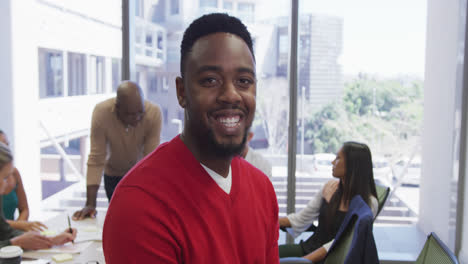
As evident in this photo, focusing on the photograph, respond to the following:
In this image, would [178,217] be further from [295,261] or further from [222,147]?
[295,261]

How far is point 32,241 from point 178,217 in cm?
160

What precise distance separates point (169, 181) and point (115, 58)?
10.5 feet

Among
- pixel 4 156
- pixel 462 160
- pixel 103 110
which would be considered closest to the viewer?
pixel 4 156

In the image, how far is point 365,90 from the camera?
383cm

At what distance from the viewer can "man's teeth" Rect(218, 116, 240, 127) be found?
0.76 meters

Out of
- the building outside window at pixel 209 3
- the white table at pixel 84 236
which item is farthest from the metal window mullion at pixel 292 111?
the white table at pixel 84 236

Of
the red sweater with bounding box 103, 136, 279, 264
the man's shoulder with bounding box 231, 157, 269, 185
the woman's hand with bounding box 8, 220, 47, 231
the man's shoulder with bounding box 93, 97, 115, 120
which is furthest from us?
the man's shoulder with bounding box 93, 97, 115, 120

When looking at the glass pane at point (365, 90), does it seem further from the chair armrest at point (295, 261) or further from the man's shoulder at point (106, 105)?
the man's shoulder at point (106, 105)

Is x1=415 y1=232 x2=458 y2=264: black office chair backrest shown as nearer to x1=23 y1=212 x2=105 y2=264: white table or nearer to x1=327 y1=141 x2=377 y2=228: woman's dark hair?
x1=327 y1=141 x2=377 y2=228: woman's dark hair

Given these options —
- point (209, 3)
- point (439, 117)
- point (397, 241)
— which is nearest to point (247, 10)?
point (209, 3)

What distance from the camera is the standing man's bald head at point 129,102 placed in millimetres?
2689

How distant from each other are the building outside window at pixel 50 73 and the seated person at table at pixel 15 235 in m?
1.78

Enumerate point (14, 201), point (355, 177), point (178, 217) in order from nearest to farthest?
point (178, 217), point (355, 177), point (14, 201)

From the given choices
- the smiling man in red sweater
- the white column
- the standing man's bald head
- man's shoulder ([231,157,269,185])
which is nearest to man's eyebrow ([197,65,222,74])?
the smiling man in red sweater
